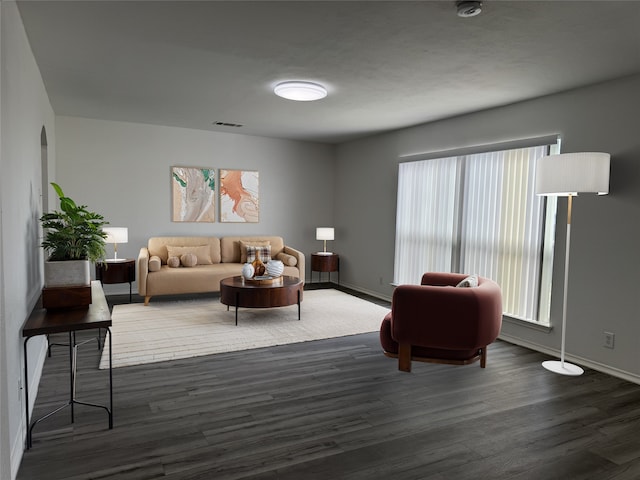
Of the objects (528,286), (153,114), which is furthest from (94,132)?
(528,286)

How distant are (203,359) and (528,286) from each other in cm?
324

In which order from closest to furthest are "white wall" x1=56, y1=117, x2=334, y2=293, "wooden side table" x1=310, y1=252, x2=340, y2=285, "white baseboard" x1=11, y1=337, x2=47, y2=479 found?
"white baseboard" x1=11, y1=337, x2=47, y2=479 → "white wall" x1=56, y1=117, x2=334, y2=293 → "wooden side table" x1=310, y1=252, x2=340, y2=285

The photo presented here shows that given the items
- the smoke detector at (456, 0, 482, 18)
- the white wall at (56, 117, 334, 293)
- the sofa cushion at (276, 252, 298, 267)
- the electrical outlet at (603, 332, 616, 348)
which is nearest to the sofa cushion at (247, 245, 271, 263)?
the sofa cushion at (276, 252, 298, 267)

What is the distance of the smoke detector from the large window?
2231mm

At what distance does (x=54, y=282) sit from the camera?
2.65m

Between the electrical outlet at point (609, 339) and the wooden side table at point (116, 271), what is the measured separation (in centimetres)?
541

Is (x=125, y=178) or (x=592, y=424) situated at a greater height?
(x=125, y=178)

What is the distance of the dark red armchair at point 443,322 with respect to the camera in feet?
11.0

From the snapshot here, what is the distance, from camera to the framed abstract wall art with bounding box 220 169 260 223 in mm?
7129

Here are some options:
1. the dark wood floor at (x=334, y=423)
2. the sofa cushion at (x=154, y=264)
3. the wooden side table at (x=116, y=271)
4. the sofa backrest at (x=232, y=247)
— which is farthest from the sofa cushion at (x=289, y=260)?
the dark wood floor at (x=334, y=423)

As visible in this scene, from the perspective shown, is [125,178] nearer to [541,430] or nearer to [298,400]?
[298,400]

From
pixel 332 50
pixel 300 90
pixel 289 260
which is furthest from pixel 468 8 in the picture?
pixel 289 260

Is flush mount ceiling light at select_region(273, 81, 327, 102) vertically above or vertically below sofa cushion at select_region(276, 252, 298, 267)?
above

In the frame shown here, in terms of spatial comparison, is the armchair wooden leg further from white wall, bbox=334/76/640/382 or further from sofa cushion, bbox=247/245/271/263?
sofa cushion, bbox=247/245/271/263
